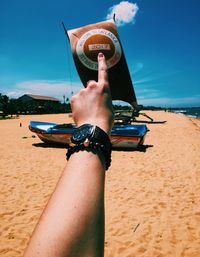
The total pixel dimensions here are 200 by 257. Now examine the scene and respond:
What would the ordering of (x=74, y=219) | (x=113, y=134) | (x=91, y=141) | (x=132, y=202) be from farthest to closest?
(x=113, y=134) < (x=132, y=202) < (x=91, y=141) < (x=74, y=219)

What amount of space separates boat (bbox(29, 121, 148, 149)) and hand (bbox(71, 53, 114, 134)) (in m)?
11.7

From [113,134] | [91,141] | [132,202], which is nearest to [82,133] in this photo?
[91,141]

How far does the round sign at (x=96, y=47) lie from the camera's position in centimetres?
230

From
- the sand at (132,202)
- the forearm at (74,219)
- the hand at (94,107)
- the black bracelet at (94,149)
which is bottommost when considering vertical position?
the sand at (132,202)

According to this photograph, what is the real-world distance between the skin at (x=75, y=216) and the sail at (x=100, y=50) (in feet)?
4.73

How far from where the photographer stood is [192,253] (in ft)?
14.2

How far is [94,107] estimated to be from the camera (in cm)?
120

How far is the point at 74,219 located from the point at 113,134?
12.6 meters

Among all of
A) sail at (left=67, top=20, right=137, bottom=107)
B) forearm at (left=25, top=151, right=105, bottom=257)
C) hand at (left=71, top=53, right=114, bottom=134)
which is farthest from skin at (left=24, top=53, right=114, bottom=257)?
sail at (left=67, top=20, right=137, bottom=107)

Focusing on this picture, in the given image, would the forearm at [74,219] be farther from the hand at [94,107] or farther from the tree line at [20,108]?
the tree line at [20,108]

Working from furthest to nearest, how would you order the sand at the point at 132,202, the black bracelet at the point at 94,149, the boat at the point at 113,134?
1. the boat at the point at 113,134
2. the sand at the point at 132,202
3. the black bracelet at the point at 94,149

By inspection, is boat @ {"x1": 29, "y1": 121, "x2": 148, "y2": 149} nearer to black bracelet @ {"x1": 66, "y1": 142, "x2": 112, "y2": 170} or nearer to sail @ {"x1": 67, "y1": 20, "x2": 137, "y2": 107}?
sail @ {"x1": 67, "y1": 20, "x2": 137, "y2": 107}

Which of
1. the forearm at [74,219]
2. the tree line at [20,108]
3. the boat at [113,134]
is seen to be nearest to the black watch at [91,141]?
the forearm at [74,219]

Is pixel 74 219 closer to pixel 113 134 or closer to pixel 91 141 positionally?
pixel 91 141
